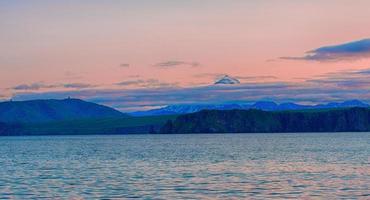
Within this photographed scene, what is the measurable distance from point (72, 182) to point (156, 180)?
8.47 metres

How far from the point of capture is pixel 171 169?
8588cm

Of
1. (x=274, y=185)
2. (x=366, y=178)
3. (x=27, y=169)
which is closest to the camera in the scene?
(x=274, y=185)

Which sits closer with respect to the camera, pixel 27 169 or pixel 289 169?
pixel 289 169

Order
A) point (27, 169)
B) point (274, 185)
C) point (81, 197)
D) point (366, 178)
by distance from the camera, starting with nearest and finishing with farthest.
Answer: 1. point (81, 197)
2. point (274, 185)
3. point (366, 178)
4. point (27, 169)

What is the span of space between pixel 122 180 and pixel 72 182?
503 centimetres

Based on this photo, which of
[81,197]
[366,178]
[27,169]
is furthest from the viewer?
[27,169]

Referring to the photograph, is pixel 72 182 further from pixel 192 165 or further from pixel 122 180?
pixel 192 165

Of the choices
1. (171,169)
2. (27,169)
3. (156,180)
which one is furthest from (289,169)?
(27,169)

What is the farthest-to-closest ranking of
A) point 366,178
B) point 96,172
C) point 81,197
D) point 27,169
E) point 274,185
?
point 27,169 < point 96,172 < point 366,178 < point 274,185 < point 81,197

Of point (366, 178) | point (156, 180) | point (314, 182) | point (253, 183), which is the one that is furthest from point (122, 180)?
point (366, 178)

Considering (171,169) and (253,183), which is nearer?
(253,183)

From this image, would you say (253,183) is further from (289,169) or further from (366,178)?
(289,169)

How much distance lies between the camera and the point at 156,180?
69.7 metres

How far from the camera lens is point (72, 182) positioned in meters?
69.3
